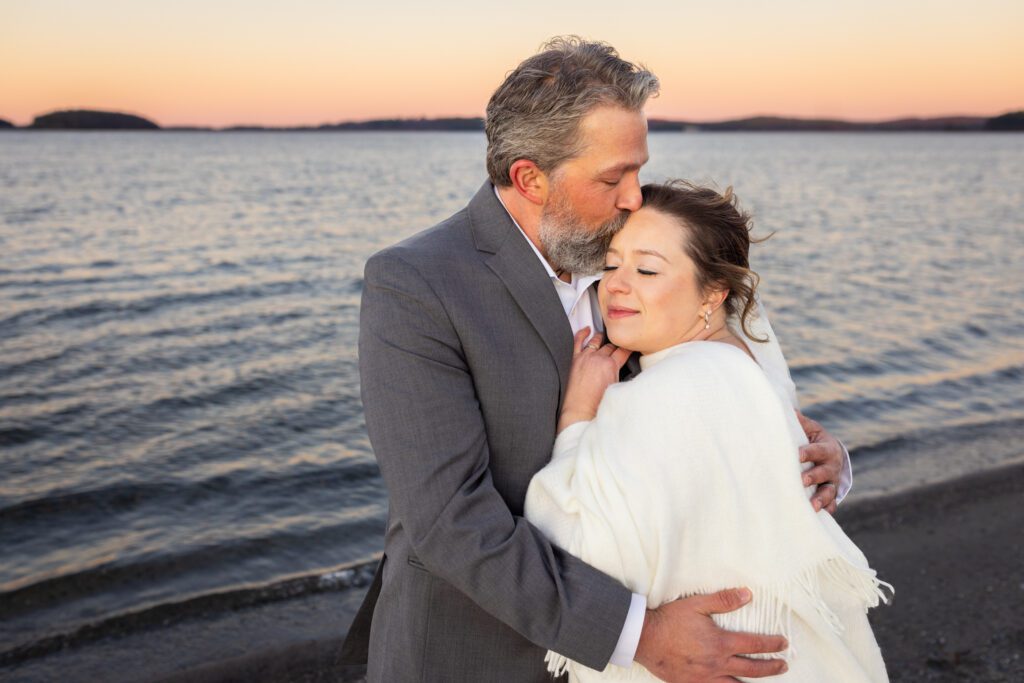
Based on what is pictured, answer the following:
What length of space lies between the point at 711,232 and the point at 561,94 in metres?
0.54

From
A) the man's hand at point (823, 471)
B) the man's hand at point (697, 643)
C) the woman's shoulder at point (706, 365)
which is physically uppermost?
the woman's shoulder at point (706, 365)

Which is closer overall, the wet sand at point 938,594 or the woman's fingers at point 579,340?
the woman's fingers at point 579,340

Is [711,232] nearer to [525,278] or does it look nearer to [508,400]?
[525,278]

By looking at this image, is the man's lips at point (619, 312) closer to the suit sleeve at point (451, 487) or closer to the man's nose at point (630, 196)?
the man's nose at point (630, 196)

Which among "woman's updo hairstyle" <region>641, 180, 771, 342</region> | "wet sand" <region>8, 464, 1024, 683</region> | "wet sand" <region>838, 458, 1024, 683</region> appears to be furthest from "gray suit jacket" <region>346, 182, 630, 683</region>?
"wet sand" <region>838, 458, 1024, 683</region>

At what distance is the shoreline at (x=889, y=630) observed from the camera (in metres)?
4.31

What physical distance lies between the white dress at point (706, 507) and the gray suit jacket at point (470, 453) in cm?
10

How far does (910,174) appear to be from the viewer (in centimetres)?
5272

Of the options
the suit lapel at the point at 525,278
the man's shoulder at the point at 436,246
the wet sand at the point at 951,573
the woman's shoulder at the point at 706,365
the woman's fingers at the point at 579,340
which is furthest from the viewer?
the wet sand at the point at 951,573

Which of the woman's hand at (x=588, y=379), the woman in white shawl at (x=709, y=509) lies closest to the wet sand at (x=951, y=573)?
the woman in white shawl at (x=709, y=509)

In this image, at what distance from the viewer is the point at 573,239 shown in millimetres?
2311

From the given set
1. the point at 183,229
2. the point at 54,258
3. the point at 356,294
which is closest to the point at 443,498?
the point at 356,294

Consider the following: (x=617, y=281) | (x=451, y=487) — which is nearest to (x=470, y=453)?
(x=451, y=487)

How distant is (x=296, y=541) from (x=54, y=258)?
1396 cm
